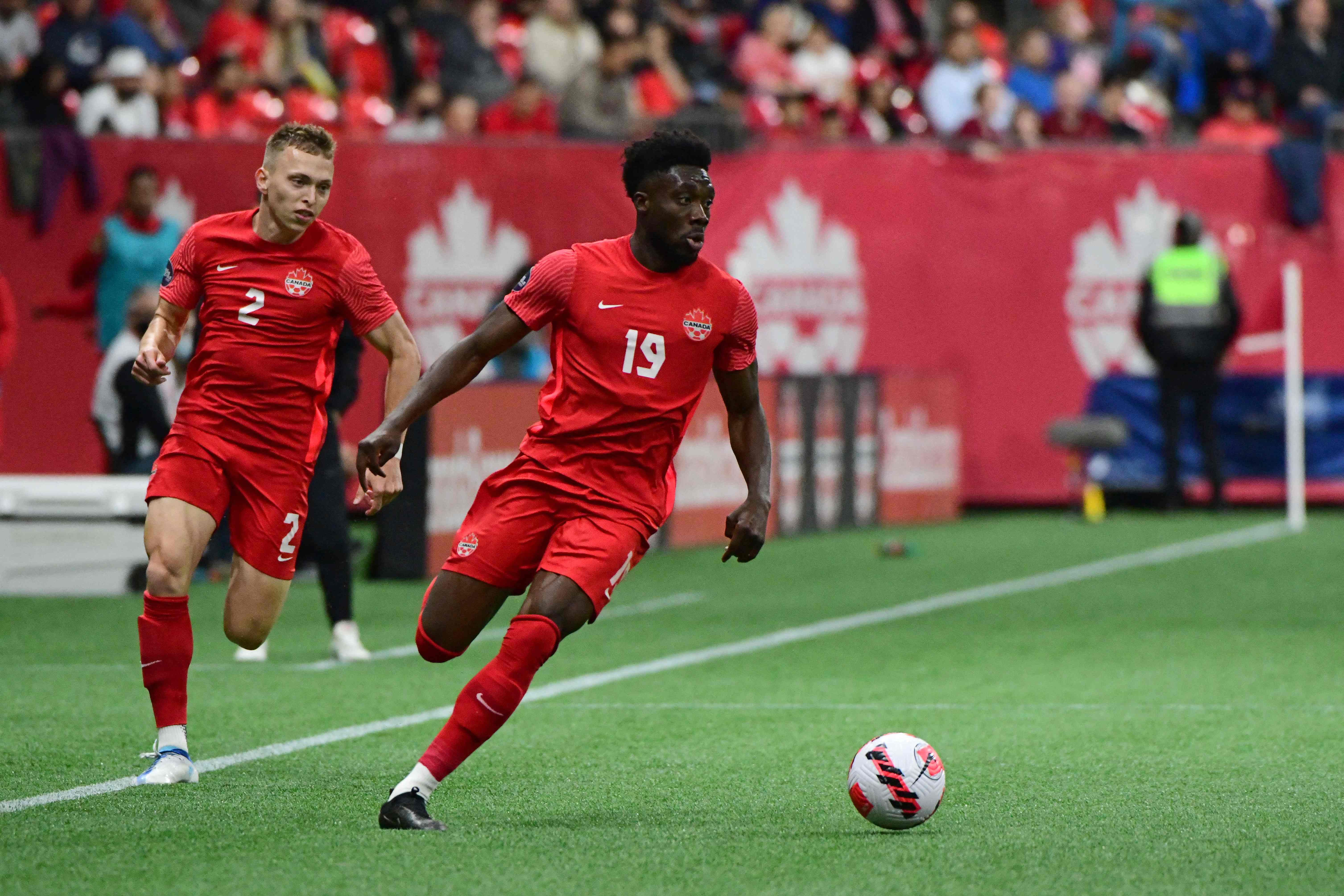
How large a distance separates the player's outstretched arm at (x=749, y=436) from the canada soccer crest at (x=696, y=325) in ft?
0.46

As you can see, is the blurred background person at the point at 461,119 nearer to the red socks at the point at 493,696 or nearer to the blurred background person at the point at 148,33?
the blurred background person at the point at 148,33

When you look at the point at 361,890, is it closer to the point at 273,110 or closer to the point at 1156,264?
the point at 273,110

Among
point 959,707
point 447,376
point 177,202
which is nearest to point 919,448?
point 177,202

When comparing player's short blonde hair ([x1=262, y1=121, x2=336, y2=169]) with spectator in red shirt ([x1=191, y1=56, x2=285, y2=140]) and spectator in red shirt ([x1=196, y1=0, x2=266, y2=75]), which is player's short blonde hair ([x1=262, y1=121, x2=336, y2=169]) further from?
spectator in red shirt ([x1=196, y1=0, x2=266, y2=75])

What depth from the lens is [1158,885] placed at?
510cm

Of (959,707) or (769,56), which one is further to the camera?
(769,56)

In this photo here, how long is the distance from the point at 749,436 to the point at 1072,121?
14662 millimetres

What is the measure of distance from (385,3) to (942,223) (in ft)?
17.3

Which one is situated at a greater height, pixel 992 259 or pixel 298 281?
pixel 298 281

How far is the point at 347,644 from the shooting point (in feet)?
32.9

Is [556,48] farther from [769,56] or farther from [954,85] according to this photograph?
[954,85]

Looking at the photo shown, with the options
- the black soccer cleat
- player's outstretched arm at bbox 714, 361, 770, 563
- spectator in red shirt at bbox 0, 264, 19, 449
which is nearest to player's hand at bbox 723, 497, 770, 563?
player's outstretched arm at bbox 714, 361, 770, 563

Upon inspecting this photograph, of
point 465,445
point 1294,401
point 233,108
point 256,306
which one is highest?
point 233,108

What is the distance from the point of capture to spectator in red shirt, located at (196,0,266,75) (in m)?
17.8
